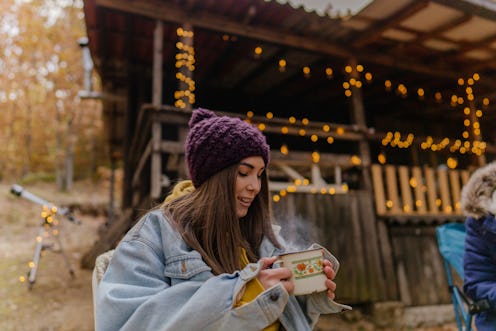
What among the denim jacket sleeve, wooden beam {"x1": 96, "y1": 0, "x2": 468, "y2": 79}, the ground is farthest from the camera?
wooden beam {"x1": 96, "y1": 0, "x2": 468, "y2": 79}

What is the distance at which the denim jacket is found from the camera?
1288 mm

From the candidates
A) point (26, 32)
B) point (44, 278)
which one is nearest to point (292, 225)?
point (44, 278)

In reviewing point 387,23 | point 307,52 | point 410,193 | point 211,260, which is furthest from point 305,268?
point 307,52

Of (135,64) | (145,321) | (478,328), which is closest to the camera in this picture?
(145,321)

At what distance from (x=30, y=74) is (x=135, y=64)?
1338cm

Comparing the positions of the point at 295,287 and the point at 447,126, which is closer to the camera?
the point at 295,287

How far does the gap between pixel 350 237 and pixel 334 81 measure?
4.14 meters

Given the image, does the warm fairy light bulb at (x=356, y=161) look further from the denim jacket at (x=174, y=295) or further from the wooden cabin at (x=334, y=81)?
the denim jacket at (x=174, y=295)

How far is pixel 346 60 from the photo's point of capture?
6.81 m

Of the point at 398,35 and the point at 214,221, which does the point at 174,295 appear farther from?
the point at 398,35

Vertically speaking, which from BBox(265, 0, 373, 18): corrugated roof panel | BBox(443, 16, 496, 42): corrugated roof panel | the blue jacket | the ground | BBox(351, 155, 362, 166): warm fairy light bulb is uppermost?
BBox(265, 0, 373, 18): corrugated roof panel

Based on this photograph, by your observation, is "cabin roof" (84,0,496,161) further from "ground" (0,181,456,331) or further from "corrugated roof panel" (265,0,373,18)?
"ground" (0,181,456,331)

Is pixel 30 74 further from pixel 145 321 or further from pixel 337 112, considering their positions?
pixel 145 321

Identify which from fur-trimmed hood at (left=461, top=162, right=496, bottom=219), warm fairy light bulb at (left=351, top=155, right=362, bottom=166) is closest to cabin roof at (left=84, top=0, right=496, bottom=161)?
warm fairy light bulb at (left=351, top=155, right=362, bottom=166)
